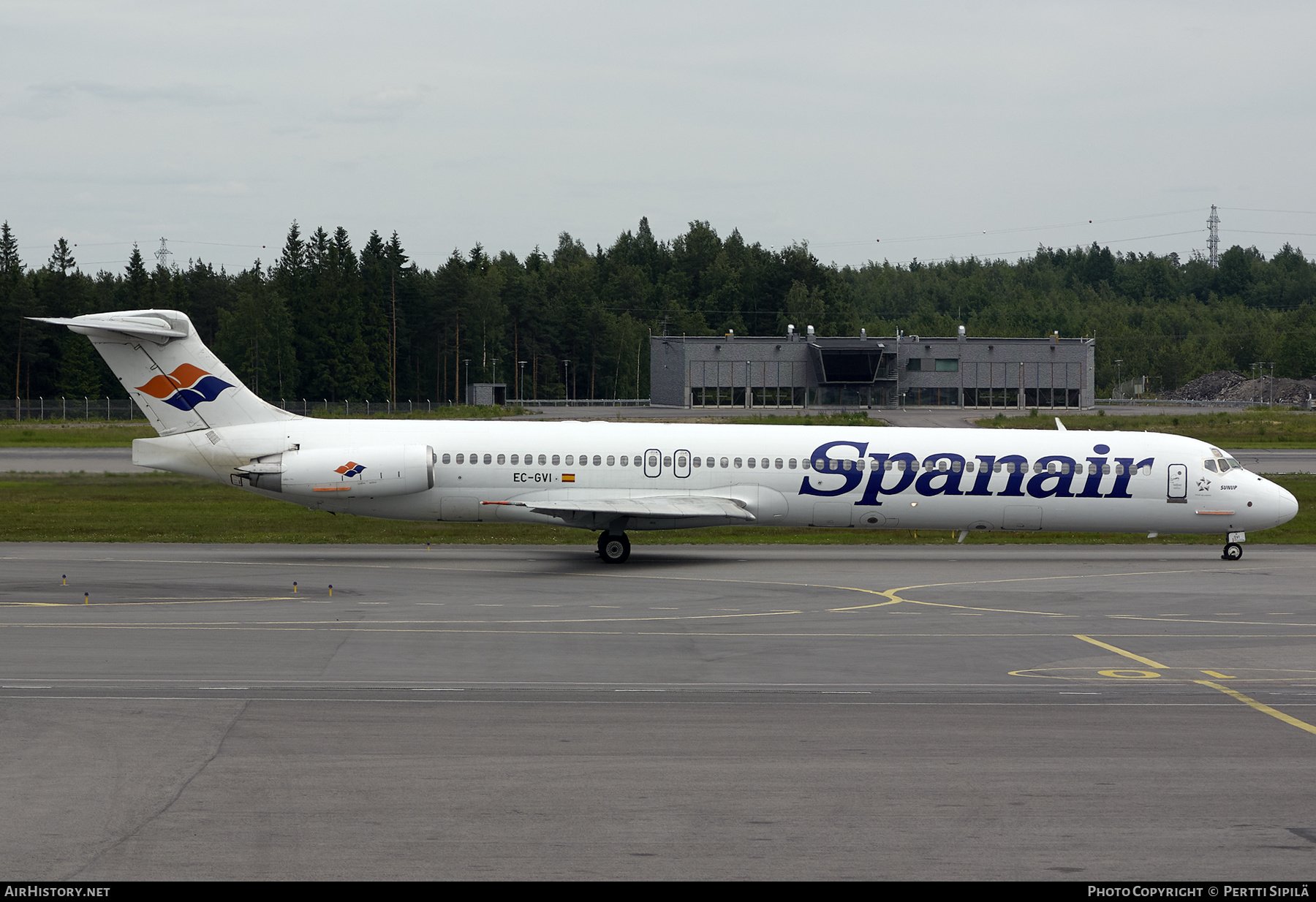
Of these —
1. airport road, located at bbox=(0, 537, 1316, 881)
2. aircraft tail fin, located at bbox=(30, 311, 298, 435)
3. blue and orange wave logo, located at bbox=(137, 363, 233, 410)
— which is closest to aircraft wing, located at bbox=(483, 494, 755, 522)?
airport road, located at bbox=(0, 537, 1316, 881)

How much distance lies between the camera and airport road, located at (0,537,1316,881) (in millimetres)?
10219

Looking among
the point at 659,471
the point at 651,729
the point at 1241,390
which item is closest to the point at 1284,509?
the point at 659,471

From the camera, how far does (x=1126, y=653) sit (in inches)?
773

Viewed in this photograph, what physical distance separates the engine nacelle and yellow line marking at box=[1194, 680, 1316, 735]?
19385 mm

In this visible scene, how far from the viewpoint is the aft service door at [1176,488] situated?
31.6m

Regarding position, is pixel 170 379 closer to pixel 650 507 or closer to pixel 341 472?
pixel 341 472

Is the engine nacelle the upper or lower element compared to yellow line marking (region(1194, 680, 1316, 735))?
upper

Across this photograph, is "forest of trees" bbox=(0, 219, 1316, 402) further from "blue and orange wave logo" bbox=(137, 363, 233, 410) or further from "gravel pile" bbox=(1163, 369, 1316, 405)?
"blue and orange wave logo" bbox=(137, 363, 233, 410)

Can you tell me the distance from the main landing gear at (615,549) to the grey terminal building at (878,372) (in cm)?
8261

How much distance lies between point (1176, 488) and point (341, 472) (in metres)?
21.5

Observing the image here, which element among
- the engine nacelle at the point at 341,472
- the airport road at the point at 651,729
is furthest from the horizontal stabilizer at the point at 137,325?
the airport road at the point at 651,729

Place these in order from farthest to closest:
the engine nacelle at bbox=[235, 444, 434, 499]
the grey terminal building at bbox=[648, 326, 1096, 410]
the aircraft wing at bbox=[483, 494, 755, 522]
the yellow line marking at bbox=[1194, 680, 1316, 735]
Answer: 1. the grey terminal building at bbox=[648, 326, 1096, 410]
2. the engine nacelle at bbox=[235, 444, 434, 499]
3. the aircraft wing at bbox=[483, 494, 755, 522]
4. the yellow line marking at bbox=[1194, 680, 1316, 735]

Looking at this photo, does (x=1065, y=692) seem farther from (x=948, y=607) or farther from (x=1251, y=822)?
→ (x=948, y=607)

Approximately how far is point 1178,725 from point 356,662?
11.4 meters
